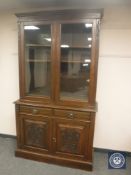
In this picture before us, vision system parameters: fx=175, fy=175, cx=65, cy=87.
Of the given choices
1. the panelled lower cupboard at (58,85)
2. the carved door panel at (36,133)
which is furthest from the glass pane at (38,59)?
the carved door panel at (36,133)

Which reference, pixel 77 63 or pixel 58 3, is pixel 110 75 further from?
pixel 58 3

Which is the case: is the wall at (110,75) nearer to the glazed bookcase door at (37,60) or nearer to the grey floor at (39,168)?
the grey floor at (39,168)

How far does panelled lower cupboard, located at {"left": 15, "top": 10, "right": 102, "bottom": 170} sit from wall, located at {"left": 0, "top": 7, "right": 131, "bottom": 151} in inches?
16.9

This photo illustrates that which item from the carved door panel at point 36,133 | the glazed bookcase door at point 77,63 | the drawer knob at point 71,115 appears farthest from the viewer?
the carved door panel at point 36,133

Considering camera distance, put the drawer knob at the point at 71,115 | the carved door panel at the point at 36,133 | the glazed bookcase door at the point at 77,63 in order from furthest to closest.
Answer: the carved door panel at the point at 36,133
the drawer knob at the point at 71,115
the glazed bookcase door at the point at 77,63

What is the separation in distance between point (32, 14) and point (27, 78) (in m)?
0.84

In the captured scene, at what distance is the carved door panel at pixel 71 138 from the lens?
90.0 inches

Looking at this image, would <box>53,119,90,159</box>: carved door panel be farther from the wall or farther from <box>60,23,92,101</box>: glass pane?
the wall

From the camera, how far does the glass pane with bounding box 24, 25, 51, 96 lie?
230 centimetres

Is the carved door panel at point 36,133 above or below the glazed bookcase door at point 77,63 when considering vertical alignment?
below

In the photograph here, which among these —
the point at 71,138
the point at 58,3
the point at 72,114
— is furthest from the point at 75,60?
the point at 71,138

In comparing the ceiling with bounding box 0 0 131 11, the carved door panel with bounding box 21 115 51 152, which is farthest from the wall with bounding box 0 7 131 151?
the carved door panel with bounding box 21 115 51 152

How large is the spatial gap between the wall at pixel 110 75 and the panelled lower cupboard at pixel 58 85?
0.43 m

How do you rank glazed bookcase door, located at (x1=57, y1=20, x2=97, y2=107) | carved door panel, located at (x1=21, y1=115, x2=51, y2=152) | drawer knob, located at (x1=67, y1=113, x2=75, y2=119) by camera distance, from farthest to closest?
carved door panel, located at (x1=21, y1=115, x2=51, y2=152) < drawer knob, located at (x1=67, y1=113, x2=75, y2=119) < glazed bookcase door, located at (x1=57, y1=20, x2=97, y2=107)
